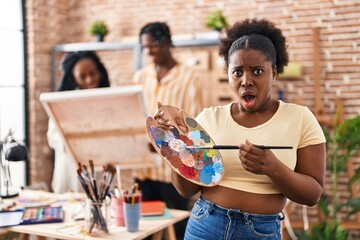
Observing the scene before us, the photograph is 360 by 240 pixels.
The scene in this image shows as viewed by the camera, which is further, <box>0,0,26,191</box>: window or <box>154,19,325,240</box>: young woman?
<box>0,0,26,191</box>: window

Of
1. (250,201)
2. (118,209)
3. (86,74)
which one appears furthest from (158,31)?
(250,201)

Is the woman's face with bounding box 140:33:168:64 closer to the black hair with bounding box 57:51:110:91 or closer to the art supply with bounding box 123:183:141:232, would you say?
the black hair with bounding box 57:51:110:91

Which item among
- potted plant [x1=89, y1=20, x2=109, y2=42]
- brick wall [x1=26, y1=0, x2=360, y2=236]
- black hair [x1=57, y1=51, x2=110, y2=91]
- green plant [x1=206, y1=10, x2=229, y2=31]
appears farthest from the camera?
potted plant [x1=89, y1=20, x2=109, y2=42]

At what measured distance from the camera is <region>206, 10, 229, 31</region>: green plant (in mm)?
4250

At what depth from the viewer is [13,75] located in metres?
4.81

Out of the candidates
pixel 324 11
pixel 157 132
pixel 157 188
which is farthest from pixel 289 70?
pixel 157 132

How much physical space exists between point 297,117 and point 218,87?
294 centimetres

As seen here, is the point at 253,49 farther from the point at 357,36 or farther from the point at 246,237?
the point at 357,36

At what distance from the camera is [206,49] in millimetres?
4566

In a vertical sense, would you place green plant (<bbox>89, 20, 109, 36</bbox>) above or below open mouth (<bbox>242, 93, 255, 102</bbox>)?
above

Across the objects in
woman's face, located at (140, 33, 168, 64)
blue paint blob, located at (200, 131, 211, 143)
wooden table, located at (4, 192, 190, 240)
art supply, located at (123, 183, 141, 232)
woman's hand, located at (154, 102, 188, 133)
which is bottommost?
wooden table, located at (4, 192, 190, 240)

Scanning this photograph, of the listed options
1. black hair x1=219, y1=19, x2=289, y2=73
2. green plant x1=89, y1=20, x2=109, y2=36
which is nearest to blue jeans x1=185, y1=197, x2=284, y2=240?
black hair x1=219, y1=19, x2=289, y2=73

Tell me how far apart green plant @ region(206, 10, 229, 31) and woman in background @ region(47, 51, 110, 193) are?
55.8 inches

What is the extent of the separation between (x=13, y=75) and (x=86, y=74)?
2.02m
